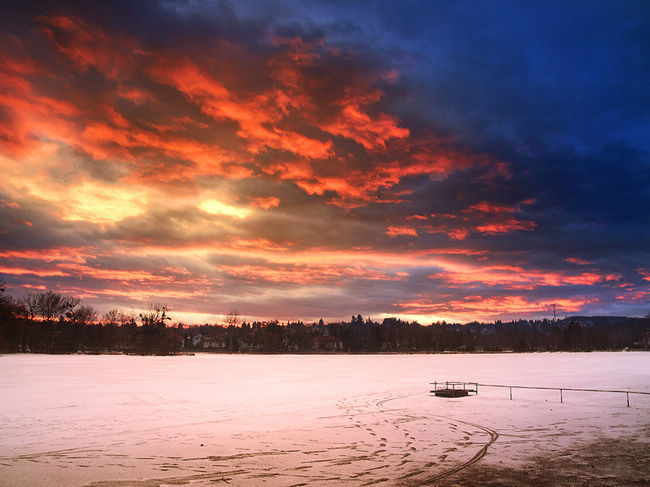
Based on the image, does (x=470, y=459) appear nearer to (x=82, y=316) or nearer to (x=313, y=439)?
(x=313, y=439)

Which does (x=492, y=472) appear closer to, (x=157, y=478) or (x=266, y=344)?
(x=157, y=478)

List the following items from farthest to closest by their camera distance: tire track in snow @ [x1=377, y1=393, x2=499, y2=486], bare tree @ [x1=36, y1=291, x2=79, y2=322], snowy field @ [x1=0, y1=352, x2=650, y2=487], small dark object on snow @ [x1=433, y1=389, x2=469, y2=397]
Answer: bare tree @ [x1=36, y1=291, x2=79, y2=322]
small dark object on snow @ [x1=433, y1=389, x2=469, y2=397]
snowy field @ [x1=0, y1=352, x2=650, y2=487]
tire track in snow @ [x1=377, y1=393, x2=499, y2=486]

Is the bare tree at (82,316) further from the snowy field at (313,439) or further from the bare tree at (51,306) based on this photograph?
the snowy field at (313,439)

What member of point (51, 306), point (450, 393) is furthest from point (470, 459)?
point (51, 306)

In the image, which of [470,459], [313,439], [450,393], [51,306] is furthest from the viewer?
[51,306]

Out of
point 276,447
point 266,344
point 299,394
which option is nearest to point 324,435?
point 276,447

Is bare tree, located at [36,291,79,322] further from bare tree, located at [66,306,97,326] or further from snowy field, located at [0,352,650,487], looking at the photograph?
snowy field, located at [0,352,650,487]

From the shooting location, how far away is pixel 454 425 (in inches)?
688

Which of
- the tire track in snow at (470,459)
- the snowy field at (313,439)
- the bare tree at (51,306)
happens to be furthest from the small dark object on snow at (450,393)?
the bare tree at (51,306)

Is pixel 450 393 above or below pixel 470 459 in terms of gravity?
below

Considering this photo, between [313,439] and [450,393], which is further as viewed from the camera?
[450,393]

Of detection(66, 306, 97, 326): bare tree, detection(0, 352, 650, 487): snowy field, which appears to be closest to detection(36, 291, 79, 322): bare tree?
detection(66, 306, 97, 326): bare tree

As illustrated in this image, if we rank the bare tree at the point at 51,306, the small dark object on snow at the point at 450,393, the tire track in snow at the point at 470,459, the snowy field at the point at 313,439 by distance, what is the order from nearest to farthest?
the tire track in snow at the point at 470,459
the snowy field at the point at 313,439
the small dark object on snow at the point at 450,393
the bare tree at the point at 51,306

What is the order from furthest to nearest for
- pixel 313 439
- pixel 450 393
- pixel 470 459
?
pixel 450 393
pixel 313 439
pixel 470 459
